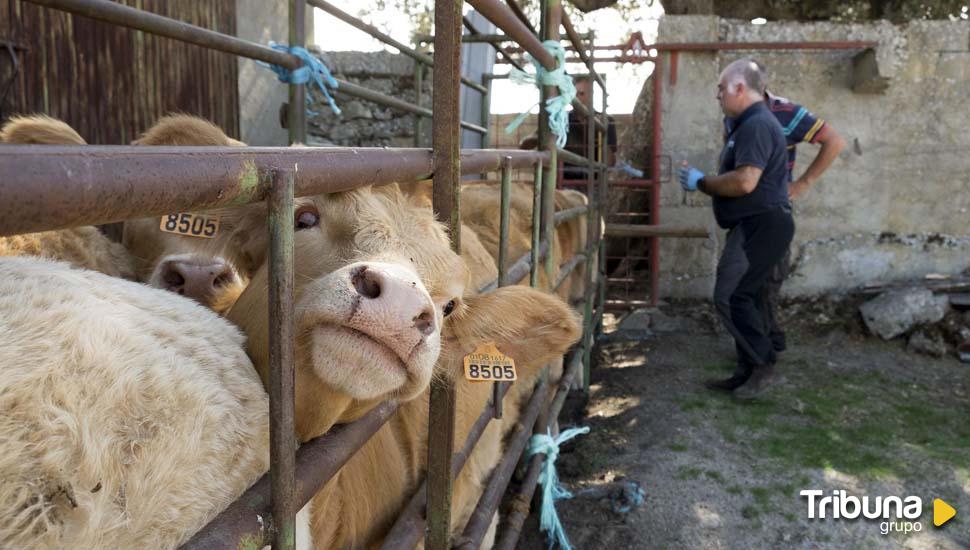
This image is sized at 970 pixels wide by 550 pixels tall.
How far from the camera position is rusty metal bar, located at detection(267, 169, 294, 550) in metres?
0.99

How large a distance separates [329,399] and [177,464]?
41cm

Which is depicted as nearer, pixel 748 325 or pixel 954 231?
pixel 748 325

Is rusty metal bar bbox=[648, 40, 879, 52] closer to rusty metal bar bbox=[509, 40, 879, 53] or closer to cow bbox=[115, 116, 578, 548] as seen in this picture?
rusty metal bar bbox=[509, 40, 879, 53]

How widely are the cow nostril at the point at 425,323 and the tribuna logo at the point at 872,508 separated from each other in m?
3.13

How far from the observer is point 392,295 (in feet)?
4.47

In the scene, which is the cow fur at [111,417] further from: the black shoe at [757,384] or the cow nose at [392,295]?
the black shoe at [757,384]

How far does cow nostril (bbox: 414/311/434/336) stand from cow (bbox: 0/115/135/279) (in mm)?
1016

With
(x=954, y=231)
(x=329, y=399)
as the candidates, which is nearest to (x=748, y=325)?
(x=954, y=231)

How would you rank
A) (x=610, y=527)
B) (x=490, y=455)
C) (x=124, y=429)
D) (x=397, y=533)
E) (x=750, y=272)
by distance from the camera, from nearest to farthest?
(x=124, y=429) → (x=397, y=533) → (x=490, y=455) → (x=610, y=527) → (x=750, y=272)

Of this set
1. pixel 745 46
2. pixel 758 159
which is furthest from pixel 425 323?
pixel 745 46

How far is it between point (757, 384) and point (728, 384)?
0.79ft

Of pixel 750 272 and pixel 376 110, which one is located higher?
pixel 376 110

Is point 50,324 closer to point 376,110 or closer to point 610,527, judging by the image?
point 610,527

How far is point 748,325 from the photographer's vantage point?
5523mm
